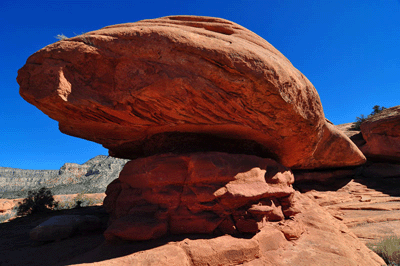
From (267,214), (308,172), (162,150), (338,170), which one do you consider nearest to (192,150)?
(162,150)

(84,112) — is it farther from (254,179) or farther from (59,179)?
(59,179)

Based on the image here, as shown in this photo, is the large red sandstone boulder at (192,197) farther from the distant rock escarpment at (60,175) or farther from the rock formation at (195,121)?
the distant rock escarpment at (60,175)

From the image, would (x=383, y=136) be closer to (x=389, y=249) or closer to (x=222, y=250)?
(x=389, y=249)

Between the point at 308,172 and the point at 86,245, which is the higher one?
the point at 308,172

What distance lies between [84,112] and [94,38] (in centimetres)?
98

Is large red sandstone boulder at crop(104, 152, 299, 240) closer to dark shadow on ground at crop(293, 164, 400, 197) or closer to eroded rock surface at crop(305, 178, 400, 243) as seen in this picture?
eroded rock surface at crop(305, 178, 400, 243)

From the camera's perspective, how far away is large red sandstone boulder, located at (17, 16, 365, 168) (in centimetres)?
275

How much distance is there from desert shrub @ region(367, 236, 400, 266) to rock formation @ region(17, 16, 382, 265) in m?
0.22

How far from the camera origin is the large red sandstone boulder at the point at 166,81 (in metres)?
2.75

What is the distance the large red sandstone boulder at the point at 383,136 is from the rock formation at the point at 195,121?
728 cm

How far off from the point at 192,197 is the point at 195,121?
1.12 m

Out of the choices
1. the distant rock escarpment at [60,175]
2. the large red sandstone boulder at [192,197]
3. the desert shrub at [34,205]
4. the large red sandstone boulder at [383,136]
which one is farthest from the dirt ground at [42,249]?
the distant rock escarpment at [60,175]

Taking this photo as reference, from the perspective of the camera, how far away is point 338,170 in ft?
31.8

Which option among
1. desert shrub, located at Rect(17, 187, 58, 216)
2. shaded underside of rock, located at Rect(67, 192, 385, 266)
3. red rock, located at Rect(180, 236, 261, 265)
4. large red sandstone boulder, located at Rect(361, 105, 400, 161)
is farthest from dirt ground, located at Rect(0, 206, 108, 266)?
large red sandstone boulder, located at Rect(361, 105, 400, 161)
